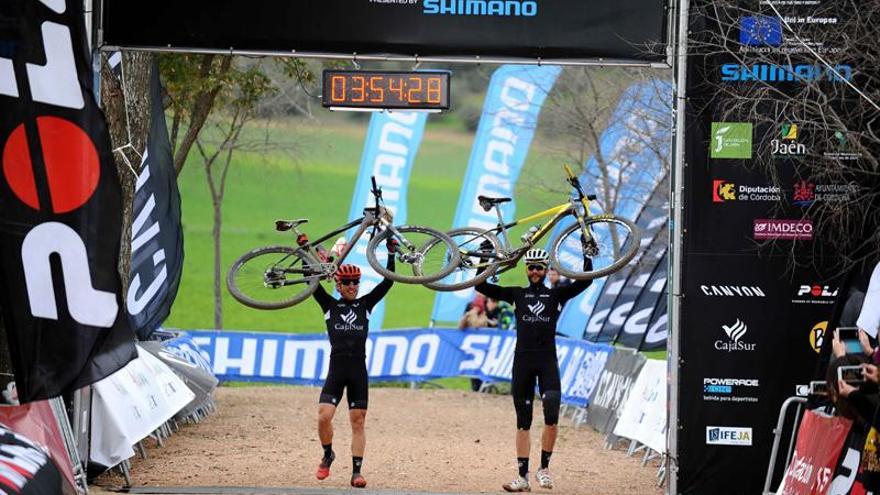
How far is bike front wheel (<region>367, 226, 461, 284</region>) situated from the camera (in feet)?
44.5

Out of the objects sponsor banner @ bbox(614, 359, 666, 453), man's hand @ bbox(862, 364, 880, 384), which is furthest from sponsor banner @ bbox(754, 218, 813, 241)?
sponsor banner @ bbox(614, 359, 666, 453)

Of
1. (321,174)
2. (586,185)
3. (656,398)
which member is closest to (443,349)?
(586,185)

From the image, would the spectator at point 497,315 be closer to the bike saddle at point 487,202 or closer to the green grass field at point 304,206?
the green grass field at point 304,206

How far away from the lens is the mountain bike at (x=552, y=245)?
13.3 meters

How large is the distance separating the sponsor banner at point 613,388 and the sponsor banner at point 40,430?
317 inches

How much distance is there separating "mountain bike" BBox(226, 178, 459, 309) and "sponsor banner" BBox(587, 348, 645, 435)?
496 centimetres

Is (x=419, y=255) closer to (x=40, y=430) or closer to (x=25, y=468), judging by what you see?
(x=40, y=430)

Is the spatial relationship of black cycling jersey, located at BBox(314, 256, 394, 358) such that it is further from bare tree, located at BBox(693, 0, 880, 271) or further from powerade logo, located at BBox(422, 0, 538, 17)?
bare tree, located at BBox(693, 0, 880, 271)

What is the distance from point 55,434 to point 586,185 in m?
13.7

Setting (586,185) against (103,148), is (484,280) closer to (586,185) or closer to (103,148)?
(103,148)

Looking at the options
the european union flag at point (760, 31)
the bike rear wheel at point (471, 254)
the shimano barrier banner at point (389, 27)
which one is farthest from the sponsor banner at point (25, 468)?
the european union flag at point (760, 31)

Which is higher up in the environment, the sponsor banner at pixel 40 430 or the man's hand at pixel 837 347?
the man's hand at pixel 837 347

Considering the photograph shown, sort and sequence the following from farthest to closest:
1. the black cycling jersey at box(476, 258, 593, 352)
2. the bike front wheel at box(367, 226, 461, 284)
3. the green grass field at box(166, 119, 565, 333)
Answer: the green grass field at box(166, 119, 565, 333) < the black cycling jersey at box(476, 258, 593, 352) < the bike front wheel at box(367, 226, 461, 284)

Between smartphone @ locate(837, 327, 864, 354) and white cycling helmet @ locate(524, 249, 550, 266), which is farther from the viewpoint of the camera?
white cycling helmet @ locate(524, 249, 550, 266)
